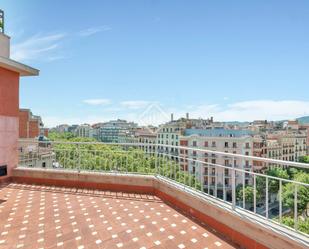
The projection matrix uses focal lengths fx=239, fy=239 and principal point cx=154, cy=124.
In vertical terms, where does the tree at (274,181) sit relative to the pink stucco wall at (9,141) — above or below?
below

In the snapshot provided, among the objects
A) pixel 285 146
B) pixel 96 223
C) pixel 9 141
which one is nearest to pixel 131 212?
pixel 96 223

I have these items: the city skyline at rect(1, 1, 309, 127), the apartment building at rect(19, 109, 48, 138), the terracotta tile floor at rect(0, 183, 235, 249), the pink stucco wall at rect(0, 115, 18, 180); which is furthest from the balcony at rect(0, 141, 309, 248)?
the apartment building at rect(19, 109, 48, 138)

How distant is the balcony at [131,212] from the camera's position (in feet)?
8.96

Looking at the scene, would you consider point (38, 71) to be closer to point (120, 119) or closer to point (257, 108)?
point (257, 108)

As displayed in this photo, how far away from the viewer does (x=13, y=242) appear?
2766 millimetres

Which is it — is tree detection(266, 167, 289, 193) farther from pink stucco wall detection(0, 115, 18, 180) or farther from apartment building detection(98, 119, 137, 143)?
apartment building detection(98, 119, 137, 143)

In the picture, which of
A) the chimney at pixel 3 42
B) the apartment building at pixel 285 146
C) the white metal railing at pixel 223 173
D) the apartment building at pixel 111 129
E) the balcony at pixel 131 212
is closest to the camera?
the white metal railing at pixel 223 173

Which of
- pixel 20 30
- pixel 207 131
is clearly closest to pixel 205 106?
pixel 207 131

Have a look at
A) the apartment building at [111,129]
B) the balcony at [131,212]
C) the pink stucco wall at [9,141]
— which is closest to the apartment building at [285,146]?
the balcony at [131,212]

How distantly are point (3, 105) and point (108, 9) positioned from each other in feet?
17.9

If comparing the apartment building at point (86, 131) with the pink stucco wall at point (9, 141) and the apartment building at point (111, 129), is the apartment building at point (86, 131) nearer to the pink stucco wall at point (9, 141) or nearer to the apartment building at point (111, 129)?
the apartment building at point (111, 129)

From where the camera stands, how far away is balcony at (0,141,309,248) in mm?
2732

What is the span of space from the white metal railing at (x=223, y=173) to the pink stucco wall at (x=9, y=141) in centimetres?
25

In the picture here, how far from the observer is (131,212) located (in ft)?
12.5
